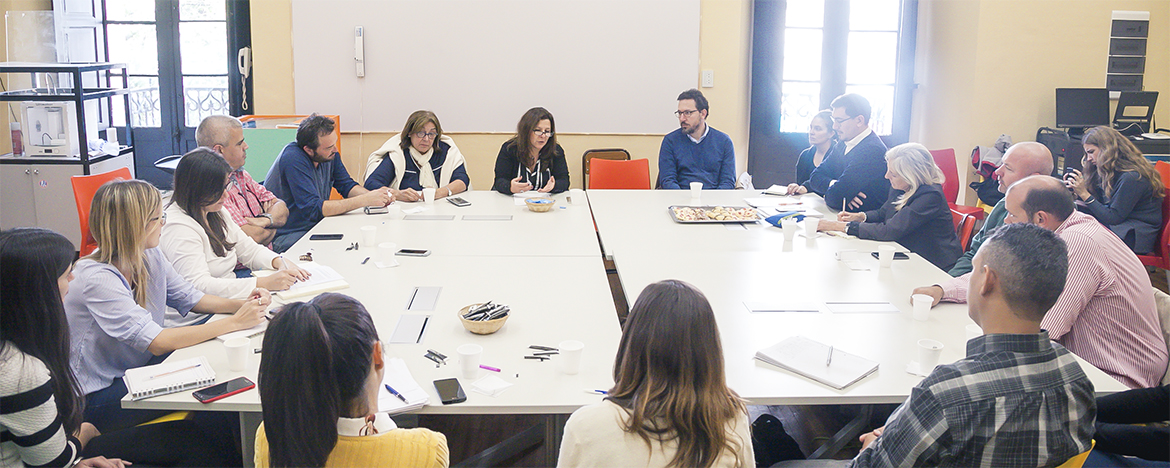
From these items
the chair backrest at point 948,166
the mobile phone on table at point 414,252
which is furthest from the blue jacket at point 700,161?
the mobile phone on table at point 414,252

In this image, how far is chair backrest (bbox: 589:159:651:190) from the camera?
5.77 m

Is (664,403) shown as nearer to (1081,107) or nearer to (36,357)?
(36,357)

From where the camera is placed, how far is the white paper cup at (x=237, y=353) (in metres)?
2.29

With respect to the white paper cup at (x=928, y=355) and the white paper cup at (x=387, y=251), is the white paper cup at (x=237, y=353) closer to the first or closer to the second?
the white paper cup at (x=387, y=251)

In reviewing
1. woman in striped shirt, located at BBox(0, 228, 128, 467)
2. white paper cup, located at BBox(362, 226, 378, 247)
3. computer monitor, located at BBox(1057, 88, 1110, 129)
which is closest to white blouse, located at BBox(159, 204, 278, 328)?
white paper cup, located at BBox(362, 226, 378, 247)

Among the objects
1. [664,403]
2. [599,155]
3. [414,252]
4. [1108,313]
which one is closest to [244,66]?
[599,155]

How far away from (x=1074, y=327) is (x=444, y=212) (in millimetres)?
3133

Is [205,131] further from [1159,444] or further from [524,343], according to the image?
[1159,444]

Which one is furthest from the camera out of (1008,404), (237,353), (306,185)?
(306,185)

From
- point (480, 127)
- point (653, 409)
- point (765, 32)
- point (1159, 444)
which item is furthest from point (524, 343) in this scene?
point (765, 32)

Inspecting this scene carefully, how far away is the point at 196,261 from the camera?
3.08 m

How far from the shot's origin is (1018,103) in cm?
665

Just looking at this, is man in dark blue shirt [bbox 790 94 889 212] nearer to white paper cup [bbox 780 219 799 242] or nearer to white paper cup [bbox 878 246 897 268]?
white paper cup [bbox 780 219 799 242]

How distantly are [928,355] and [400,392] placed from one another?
1.53 m
